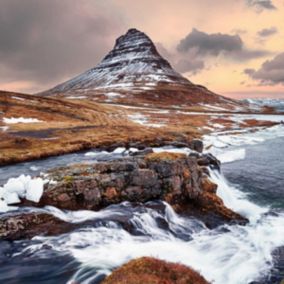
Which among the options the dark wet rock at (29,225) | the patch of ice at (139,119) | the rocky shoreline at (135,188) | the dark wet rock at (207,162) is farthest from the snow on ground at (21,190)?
the patch of ice at (139,119)

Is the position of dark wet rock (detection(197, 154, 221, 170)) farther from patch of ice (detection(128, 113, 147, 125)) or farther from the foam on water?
patch of ice (detection(128, 113, 147, 125))

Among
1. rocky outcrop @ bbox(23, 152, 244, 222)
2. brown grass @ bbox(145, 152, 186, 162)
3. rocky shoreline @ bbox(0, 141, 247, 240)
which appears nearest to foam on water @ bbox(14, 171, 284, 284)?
rocky shoreline @ bbox(0, 141, 247, 240)

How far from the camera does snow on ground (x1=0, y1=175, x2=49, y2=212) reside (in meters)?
23.6

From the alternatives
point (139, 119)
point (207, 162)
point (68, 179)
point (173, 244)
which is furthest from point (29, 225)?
point (139, 119)

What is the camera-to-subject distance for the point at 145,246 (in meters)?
20.6

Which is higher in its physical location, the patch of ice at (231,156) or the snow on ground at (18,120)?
the snow on ground at (18,120)

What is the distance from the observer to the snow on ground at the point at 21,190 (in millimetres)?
23586

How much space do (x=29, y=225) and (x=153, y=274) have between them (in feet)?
34.8

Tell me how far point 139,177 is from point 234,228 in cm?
829

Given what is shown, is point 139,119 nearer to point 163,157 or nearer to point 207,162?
point 207,162

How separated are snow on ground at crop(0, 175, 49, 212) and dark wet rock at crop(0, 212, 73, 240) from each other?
2223mm

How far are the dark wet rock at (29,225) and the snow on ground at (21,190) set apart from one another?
2.22 metres

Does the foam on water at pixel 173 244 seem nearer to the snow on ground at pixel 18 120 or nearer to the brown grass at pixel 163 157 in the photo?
the brown grass at pixel 163 157

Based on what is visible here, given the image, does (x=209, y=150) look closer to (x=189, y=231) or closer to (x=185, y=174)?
(x=185, y=174)
